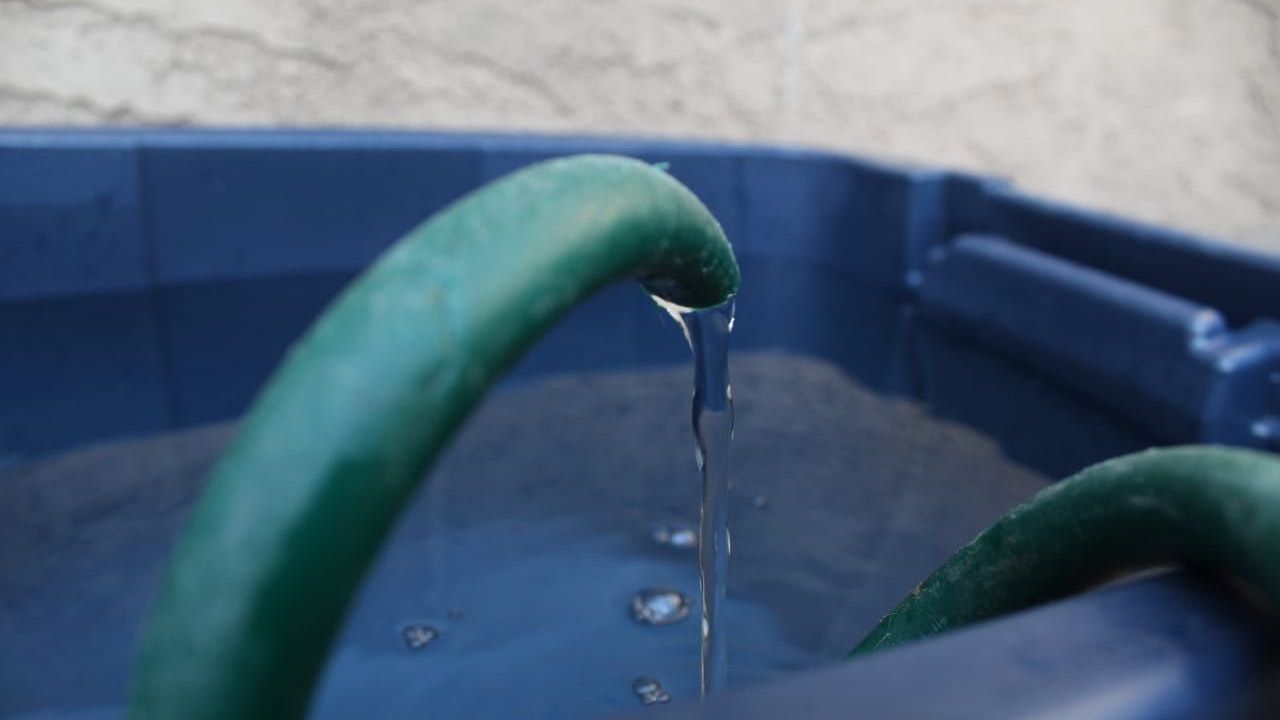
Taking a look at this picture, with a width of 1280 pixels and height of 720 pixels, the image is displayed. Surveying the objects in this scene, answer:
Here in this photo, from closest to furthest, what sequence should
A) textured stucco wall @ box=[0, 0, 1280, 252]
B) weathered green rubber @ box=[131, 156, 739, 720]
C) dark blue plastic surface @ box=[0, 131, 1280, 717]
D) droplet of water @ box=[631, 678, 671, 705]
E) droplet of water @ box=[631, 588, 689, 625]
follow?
1. weathered green rubber @ box=[131, 156, 739, 720]
2. droplet of water @ box=[631, 678, 671, 705]
3. droplet of water @ box=[631, 588, 689, 625]
4. dark blue plastic surface @ box=[0, 131, 1280, 717]
5. textured stucco wall @ box=[0, 0, 1280, 252]

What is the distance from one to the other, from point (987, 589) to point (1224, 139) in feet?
12.0

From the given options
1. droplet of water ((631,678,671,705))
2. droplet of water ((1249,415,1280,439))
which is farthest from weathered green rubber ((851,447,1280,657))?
droplet of water ((1249,415,1280,439))

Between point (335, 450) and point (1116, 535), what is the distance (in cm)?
24

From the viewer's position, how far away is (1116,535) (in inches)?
13.2

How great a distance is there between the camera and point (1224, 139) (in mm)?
3488

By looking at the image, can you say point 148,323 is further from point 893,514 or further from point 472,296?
point 472,296

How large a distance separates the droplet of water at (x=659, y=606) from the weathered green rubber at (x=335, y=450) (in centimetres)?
83

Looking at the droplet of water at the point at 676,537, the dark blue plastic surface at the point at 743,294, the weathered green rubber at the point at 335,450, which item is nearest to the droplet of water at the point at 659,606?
the droplet of water at the point at 676,537

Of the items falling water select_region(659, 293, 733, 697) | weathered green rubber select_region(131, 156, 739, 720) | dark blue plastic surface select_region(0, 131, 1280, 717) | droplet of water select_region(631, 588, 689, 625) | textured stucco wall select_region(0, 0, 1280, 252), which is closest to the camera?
weathered green rubber select_region(131, 156, 739, 720)

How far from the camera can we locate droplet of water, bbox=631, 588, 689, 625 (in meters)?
1.08

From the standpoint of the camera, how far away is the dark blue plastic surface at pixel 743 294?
1.41 m

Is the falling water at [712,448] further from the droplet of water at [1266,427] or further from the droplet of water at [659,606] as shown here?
the droplet of water at [1266,427]

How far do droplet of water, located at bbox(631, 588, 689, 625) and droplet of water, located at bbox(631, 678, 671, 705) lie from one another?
0.11 meters

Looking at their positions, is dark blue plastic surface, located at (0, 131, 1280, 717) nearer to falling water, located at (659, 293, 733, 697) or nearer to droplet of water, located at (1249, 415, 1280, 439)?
droplet of water, located at (1249, 415, 1280, 439)
